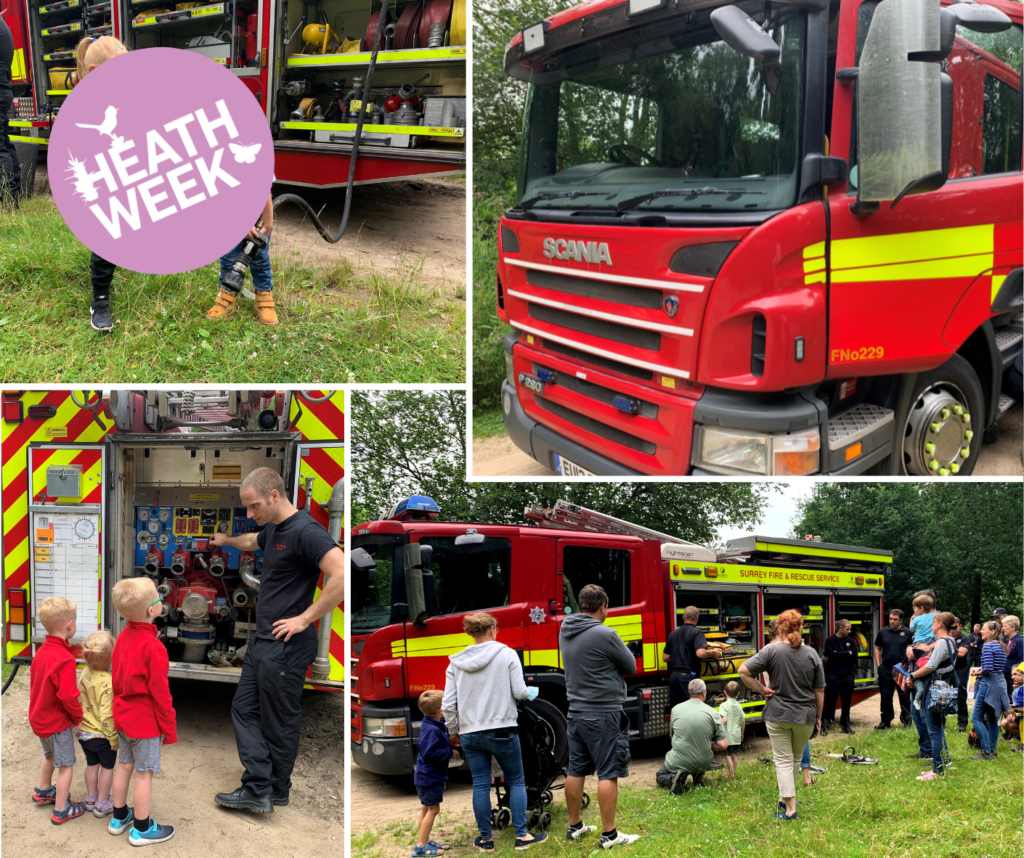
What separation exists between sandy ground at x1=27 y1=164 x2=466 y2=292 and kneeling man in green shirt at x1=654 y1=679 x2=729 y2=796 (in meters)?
3.61

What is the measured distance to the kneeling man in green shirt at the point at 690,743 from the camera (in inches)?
208

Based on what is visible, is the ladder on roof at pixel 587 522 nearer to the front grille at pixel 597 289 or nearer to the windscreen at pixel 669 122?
the front grille at pixel 597 289

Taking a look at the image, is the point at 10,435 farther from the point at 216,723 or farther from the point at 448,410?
the point at 448,410

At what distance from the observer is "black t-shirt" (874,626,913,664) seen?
305 inches

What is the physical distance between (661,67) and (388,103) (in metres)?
3.63

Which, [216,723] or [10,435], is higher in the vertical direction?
[10,435]

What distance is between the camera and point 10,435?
481 centimetres

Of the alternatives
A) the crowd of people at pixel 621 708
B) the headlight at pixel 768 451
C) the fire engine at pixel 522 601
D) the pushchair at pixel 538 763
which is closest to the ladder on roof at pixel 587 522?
the fire engine at pixel 522 601

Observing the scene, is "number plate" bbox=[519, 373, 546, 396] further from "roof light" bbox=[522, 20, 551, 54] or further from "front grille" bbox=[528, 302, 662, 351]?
"roof light" bbox=[522, 20, 551, 54]

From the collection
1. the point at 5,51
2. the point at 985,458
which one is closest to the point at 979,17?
the point at 985,458

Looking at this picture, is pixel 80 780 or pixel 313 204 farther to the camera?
pixel 313 204

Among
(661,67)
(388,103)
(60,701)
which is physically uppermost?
(388,103)

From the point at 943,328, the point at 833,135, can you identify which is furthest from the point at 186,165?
the point at 943,328

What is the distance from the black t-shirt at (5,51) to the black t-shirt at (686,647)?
7.04 metres
